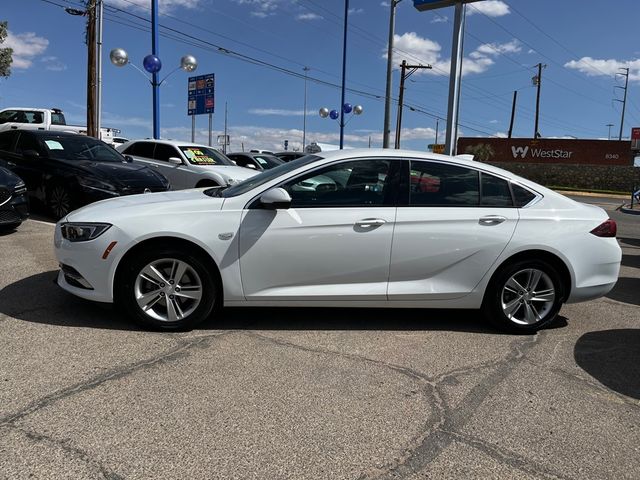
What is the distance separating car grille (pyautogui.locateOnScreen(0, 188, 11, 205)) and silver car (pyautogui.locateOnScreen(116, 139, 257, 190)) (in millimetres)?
3830

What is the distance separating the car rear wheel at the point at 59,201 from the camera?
336 inches

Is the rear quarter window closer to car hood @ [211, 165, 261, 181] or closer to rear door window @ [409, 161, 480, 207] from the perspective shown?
rear door window @ [409, 161, 480, 207]

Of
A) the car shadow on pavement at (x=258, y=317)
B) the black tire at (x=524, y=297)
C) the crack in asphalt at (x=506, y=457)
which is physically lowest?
the crack in asphalt at (x=506, y=457)

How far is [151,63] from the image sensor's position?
15672 mm

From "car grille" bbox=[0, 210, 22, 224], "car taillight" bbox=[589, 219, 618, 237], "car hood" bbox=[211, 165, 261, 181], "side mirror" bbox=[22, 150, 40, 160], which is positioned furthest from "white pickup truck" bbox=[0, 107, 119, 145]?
"car taillight" bbox=[589, 219, 618, 237]

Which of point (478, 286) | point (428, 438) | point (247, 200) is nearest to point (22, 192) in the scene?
point (247, 200)

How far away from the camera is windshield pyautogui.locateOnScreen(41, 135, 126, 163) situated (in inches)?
359

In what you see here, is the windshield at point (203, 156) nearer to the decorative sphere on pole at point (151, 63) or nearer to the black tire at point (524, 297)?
the decorative sphere on pole at point (151, 63)

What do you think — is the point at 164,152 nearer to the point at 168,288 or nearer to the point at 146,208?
the point at 146,208

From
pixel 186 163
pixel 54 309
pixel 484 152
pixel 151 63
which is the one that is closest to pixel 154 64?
pixel 151 63

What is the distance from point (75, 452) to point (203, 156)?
1011cm

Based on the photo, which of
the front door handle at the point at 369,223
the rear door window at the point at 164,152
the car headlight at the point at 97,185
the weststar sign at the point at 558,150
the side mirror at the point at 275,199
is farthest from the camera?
the weststar sign at the point at 558,150

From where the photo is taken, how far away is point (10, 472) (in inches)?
95.4

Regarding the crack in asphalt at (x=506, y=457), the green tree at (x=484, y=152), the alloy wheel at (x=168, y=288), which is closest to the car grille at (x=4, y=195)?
the alloy wheel at (x=168, y=288)
